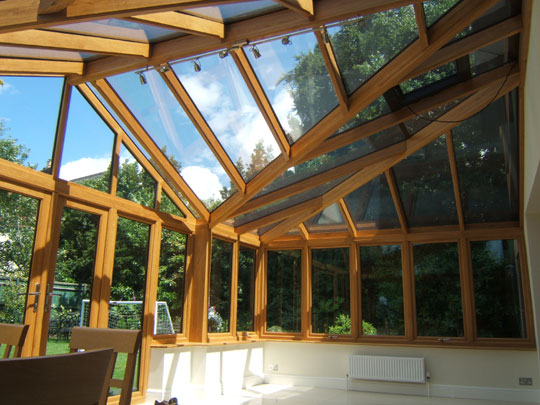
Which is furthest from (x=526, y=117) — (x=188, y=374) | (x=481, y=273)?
(x=188, y=374)

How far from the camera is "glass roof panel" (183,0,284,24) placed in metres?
3.79

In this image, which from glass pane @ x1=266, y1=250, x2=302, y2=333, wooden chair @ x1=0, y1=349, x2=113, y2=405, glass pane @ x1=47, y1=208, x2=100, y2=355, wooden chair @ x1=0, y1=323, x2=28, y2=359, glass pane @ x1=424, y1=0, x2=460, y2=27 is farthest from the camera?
glass pane @ x1=266, y1=250, x2=302, y2=333

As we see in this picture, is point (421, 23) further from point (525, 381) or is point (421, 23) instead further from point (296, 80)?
point (525, 381)

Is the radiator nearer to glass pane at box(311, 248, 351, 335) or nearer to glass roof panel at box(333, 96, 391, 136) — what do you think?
glass pane at box(311, 248, 351, 335)

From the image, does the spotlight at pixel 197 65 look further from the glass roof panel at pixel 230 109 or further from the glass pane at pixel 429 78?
the glass pane at pixel 429 78

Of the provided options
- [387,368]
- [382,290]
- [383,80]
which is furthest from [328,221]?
[383,80]

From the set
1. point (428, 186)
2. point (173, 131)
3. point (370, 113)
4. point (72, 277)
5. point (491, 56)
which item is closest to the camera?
point (72, 277)

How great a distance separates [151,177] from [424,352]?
4925 mm

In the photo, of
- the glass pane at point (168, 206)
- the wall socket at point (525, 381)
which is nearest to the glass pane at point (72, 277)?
the glass pane at point (168, 206)

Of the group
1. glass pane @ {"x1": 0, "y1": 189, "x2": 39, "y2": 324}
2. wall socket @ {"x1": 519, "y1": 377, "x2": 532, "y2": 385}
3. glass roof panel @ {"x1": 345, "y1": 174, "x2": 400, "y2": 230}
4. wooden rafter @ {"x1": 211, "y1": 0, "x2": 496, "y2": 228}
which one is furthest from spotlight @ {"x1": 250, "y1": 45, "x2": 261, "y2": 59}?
wall socket @ {"x1": 519, "y1": 377, "x2": 532, "y2": 385}

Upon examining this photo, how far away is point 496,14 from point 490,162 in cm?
280

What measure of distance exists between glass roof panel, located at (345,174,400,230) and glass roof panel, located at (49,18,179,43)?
429 centimetres

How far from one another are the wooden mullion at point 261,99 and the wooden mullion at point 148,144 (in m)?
1.56

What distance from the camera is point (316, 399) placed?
6605mm
